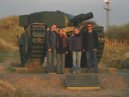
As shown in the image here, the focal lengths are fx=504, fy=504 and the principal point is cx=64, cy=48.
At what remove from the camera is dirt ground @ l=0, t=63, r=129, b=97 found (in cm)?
1512

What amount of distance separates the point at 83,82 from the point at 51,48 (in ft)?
8.27

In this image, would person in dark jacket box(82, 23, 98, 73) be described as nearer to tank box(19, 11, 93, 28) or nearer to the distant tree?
tank box(19, 11, 93, 28)

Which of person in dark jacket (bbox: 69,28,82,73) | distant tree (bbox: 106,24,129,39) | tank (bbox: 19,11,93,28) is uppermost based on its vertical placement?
tank (bbox: 19,11,93,28)

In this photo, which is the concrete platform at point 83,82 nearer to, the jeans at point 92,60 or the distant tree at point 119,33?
the jeans at point 92,60

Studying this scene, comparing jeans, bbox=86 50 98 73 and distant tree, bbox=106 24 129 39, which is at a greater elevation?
jeans, bbox=86 50 98 73

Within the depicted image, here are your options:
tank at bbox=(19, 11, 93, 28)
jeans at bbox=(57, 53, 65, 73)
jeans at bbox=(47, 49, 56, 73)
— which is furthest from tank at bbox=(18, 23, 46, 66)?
jeans at bbox=(57, 53, 65, 73)

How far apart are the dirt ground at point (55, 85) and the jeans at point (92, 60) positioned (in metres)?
1.16

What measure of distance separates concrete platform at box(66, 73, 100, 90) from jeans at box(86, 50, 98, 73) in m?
1.48

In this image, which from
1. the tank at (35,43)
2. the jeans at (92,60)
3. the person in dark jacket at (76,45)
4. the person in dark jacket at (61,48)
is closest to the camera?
the person in dark jacket at (76,45)

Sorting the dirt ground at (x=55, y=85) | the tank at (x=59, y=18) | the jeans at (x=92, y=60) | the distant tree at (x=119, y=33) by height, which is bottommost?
the distant tree at (x=119, y=33)

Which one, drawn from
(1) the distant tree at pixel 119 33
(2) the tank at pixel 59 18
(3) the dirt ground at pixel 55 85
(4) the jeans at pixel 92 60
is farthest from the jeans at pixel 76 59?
(1) the distant tree at pixel 119 33

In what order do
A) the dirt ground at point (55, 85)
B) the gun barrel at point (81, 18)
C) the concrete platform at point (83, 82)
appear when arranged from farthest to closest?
1. the gun barrel at point (81, 18)
2. the concrete platform at point (83, 82)
3. the dirt ground at point (55, 85)

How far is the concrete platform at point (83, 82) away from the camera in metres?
16.7

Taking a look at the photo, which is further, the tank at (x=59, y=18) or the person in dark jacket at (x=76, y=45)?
the tank at (x=59, y=18)
